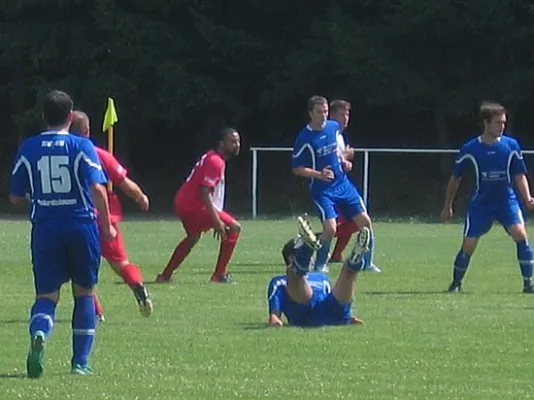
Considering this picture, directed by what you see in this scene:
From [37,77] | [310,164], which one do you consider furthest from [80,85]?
[310,164]

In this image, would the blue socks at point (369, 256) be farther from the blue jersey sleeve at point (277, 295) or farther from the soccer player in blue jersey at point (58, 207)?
the soccer player in blue jersey at point (58, 207)

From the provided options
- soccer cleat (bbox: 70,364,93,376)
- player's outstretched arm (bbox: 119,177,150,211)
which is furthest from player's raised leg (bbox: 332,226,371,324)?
soccer cleat (bbox: 70,364,93,376)

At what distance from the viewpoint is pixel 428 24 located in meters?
36.6

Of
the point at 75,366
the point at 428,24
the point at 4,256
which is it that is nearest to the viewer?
the point at 75,366

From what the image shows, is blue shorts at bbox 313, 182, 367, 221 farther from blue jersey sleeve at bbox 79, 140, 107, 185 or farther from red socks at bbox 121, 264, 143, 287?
blue jersey sleeve at bbox 79, 140, 107, 185

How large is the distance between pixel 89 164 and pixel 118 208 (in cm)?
387

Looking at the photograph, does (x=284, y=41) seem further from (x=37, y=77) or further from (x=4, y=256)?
(x=4, y=256)

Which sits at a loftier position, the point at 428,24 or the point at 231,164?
the point at 428,24

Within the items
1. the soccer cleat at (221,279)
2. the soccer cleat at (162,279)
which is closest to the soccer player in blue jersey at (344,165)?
the soccer cleat at (221,279)

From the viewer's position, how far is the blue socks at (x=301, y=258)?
1119cm

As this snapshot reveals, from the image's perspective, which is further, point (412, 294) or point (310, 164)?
point (310, 164)

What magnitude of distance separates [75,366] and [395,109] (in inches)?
1144

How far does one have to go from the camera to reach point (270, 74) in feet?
127

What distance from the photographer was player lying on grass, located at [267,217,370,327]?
11203 mm
